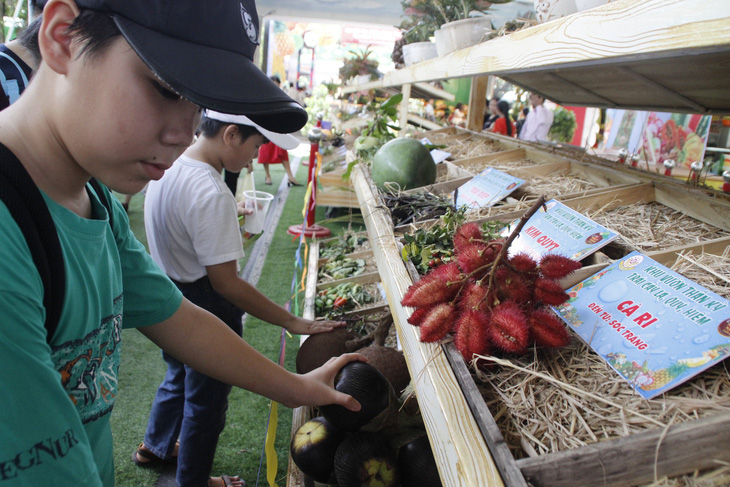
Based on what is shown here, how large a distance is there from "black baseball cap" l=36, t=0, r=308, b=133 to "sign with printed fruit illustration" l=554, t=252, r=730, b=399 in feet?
3.12

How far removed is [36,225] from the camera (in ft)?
2.56

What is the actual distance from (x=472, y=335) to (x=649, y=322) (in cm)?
42

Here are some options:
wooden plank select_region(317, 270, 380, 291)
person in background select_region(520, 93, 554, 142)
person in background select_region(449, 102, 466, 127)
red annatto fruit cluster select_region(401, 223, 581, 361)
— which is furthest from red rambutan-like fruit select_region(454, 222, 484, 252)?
person in background select_region(449, 102, 466, 127)

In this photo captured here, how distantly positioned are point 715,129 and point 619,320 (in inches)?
353

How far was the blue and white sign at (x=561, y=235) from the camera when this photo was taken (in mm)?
1538

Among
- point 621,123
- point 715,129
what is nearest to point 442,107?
point 621,123

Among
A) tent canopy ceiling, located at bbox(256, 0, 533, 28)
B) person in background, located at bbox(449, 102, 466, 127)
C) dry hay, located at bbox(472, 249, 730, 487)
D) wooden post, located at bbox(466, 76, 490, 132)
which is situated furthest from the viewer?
tent canopy ceiling, located at bbox(256, 0, 533, 28)

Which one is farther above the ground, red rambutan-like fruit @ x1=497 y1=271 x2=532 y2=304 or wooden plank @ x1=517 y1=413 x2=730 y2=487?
red rambutan-like fruit @ x1=497 y1=271 x2=532 y2=304

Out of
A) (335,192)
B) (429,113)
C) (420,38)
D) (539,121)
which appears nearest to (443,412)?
(420,38)

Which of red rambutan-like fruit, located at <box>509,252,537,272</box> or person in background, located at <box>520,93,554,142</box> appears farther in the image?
person in background, located at <box>520,93,554,142</box>

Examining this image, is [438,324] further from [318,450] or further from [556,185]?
[556,185]

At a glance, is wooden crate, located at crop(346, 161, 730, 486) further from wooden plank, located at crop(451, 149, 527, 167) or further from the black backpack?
wooden plank, located at crop(451, 149, 527, 167)

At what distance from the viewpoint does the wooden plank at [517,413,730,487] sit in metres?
0.82

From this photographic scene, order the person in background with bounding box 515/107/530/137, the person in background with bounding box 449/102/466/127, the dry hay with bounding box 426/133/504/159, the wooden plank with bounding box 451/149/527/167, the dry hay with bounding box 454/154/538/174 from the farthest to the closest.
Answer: the person in background with bounding box 515/107/530/137, the person in background with bounding box 449/102/466/127, the dry hay with bounding box 426/133/504/159, the wooden plank with bounding box 451/149/527/167, the dry hay with bounding box 454/154/538/174
